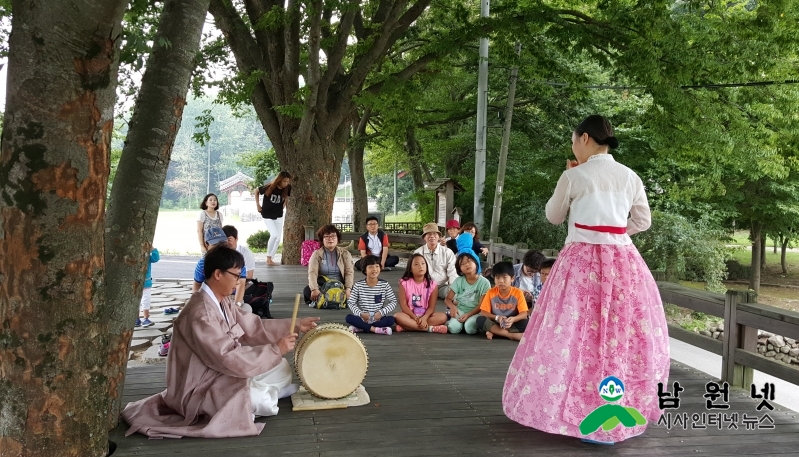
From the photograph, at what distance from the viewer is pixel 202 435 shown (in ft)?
12.5

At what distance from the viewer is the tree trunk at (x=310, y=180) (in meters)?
12.8

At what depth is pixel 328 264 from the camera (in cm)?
869

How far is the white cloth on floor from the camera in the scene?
4168 millimetres

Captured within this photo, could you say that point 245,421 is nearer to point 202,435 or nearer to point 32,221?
point 202,435

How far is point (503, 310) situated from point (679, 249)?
33.4 feet

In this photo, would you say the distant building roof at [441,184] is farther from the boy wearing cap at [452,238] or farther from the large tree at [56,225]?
the large tree at [56,225]

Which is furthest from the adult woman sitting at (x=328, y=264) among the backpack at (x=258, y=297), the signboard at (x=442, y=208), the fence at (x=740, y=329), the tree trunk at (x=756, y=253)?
the tree trunk at (x=756, y=253)

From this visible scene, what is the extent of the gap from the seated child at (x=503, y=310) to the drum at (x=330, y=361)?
8.47 ft

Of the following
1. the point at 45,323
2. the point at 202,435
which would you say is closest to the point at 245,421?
the point at 202,435

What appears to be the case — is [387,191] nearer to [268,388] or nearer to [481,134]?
[481,134]

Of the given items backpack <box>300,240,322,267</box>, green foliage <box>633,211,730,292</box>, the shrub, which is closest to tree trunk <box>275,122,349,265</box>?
backpack <box>300,240,322,267</box>

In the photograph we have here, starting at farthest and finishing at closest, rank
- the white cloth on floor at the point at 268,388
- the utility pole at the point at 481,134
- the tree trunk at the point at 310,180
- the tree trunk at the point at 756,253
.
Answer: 1. the tree trunk at the point at 756,253
2. the utility pole at the point at 481,134
3. the tree trunk at the point at 310,180
4. the white cloth on floor at the point at 268,388

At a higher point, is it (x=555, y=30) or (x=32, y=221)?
(x=555, y=30)

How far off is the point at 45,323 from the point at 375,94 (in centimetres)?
1017
